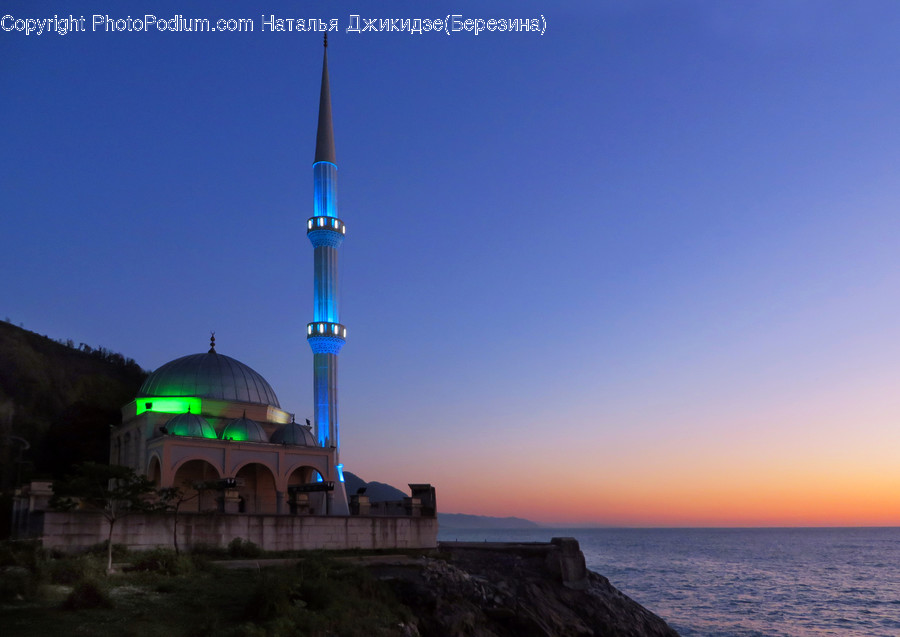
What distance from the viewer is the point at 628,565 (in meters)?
89.9

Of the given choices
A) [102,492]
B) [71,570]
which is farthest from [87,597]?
[102,492]

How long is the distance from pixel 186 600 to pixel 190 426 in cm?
2504

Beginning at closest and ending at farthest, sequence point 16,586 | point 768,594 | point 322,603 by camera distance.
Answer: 1. point 16,586
2. point 322,603
3. point 768,594

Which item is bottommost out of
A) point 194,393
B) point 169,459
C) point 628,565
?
point 628,565

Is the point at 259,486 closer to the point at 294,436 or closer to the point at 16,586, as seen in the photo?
the point at 294,436

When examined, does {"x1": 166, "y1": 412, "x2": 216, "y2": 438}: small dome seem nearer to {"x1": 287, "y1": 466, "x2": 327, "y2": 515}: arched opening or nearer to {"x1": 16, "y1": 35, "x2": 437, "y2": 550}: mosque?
{"x1": 16, "y1": 35, "x2": 437, "y2": 550}: mosque

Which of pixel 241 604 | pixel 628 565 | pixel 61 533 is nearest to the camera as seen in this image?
pixel 241 604

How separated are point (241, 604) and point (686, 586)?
50.0m

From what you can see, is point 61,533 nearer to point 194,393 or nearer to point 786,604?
point 194,393

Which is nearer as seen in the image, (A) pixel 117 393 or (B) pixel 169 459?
(B) pixel 169 459

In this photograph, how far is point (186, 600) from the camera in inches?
835

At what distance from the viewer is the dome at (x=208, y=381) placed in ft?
165

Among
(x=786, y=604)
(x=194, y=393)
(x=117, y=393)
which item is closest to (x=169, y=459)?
(x=194, y=393)

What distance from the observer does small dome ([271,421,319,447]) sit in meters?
48.7
